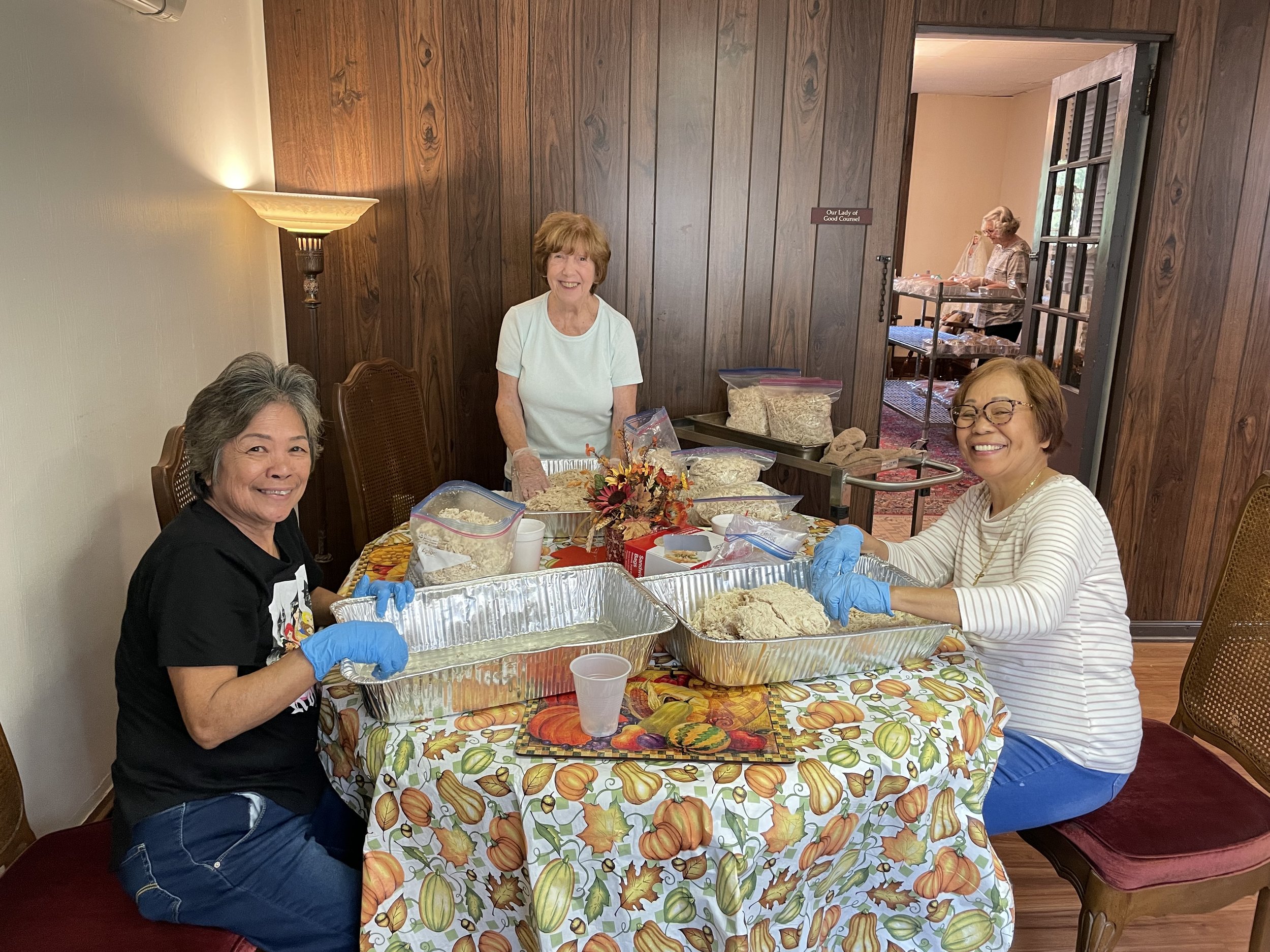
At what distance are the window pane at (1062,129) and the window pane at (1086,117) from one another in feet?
0.34

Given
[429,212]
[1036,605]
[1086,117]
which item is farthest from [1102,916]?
[1086,117]

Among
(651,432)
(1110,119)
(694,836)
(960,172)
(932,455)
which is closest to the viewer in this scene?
(694,836)

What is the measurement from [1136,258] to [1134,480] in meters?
0.80

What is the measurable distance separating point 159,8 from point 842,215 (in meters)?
2.14

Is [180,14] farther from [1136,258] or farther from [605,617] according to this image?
[1136,258]

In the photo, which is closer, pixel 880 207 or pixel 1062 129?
pixel 880 207

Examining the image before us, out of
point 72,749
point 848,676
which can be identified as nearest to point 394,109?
point 72,749

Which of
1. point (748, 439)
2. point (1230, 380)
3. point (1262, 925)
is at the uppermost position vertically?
point (1230, 380)

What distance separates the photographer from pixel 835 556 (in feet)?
5.19

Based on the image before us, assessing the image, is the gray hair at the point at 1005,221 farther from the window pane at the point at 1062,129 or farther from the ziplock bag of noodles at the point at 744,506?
the ziplock bag of noodles at the point at 744,506

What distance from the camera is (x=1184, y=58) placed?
121 inches

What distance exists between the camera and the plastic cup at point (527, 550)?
1694mm

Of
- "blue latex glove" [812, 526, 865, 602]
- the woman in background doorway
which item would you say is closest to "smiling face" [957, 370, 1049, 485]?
"blue latex glove" [812, 526, 865, 602]

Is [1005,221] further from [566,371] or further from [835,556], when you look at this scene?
[835,556]
